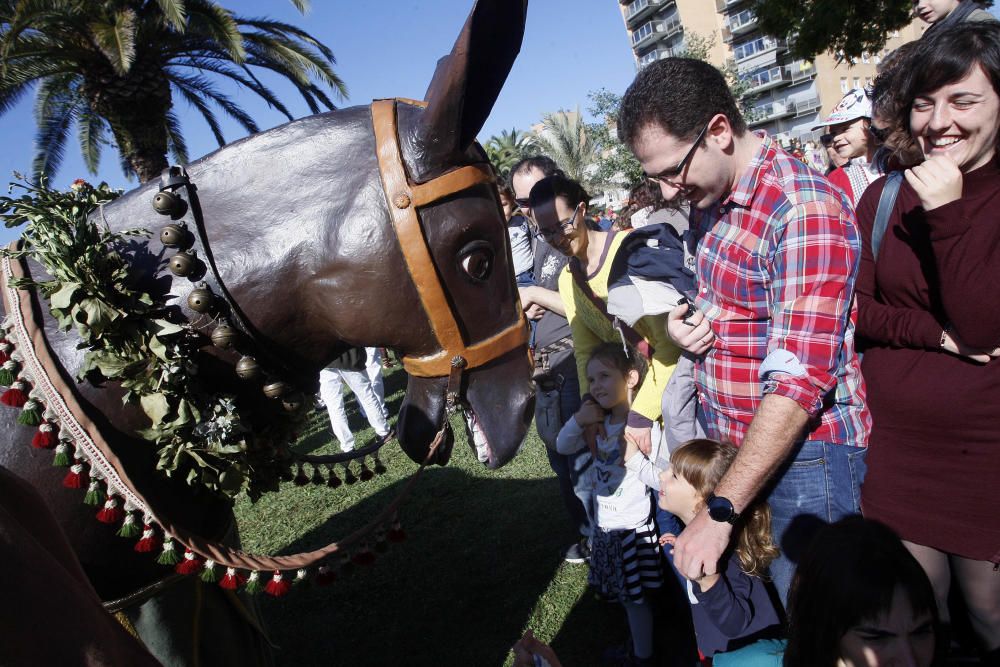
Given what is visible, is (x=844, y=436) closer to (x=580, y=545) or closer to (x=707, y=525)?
(x=707, y=525)

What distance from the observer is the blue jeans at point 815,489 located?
1931 mm

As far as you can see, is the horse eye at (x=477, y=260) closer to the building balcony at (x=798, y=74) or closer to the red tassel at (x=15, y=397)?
the red tassel at (x=15, y=397)

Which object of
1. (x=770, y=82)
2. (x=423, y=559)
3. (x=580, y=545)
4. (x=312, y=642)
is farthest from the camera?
(x=770, y=82)

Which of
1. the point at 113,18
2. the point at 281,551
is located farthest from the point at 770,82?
the point at 281,551

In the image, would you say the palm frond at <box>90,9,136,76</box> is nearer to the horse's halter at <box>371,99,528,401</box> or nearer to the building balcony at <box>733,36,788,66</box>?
the horse's halter at <box>371,99,528,401</box>

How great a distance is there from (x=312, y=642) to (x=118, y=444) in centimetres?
280

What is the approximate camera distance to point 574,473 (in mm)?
3840

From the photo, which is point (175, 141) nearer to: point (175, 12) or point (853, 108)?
point (175, 12)

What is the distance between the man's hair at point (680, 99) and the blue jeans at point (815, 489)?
3.54ft

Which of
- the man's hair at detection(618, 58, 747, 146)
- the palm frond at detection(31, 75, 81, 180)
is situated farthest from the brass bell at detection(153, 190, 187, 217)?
the palm frond at detection(31, 75, 81, 180)

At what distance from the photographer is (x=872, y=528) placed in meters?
1.67

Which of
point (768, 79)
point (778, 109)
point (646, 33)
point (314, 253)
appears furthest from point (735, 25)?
point (314, 253)

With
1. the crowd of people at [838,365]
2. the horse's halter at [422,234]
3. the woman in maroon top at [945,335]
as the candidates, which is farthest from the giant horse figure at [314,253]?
the woman in maroon top at [945,335]

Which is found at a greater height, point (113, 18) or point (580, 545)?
point (113, 18)
